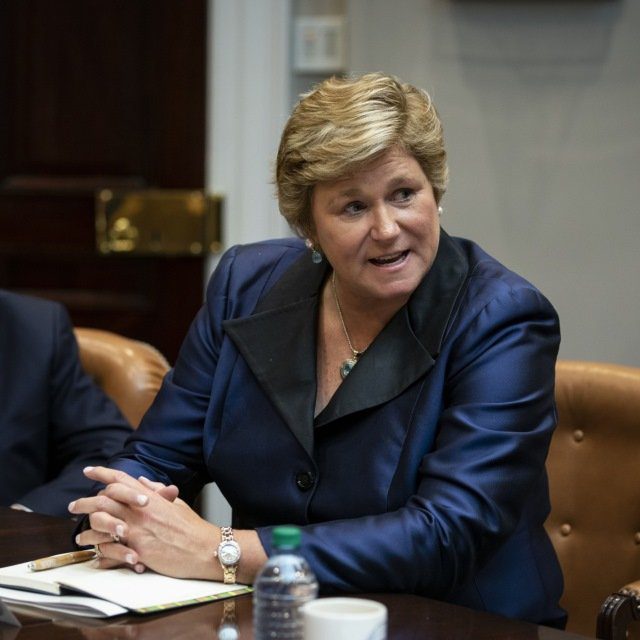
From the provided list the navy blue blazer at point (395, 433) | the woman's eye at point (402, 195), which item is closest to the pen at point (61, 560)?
the navy blue blazer at point (395, 433)

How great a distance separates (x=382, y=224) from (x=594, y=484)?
2.32 feet

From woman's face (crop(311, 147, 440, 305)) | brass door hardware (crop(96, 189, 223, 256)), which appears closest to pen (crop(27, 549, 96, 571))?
woman's face (crop(311, 147, 440, 305))

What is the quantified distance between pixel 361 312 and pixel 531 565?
53 centimetres

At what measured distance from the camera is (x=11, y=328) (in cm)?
286

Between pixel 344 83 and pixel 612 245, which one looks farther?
pixel 612 245

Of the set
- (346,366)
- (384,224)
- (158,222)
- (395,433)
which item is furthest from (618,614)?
(158,222)

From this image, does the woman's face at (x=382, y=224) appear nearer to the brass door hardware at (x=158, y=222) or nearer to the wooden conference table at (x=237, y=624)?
the wooden conference table at (x=237, y=624)

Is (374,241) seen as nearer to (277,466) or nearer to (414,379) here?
(414,379)

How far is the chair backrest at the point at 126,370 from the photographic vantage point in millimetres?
2912

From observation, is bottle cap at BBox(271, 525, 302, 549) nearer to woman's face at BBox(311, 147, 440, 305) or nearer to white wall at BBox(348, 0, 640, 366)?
woman's face at BBox(311, 147, 440, 305)

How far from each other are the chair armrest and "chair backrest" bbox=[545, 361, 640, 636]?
35cm

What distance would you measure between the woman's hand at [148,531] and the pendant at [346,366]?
1.34ft

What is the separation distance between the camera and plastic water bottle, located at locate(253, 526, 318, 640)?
1.38m

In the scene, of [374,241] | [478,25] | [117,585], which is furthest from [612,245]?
[117,585]
